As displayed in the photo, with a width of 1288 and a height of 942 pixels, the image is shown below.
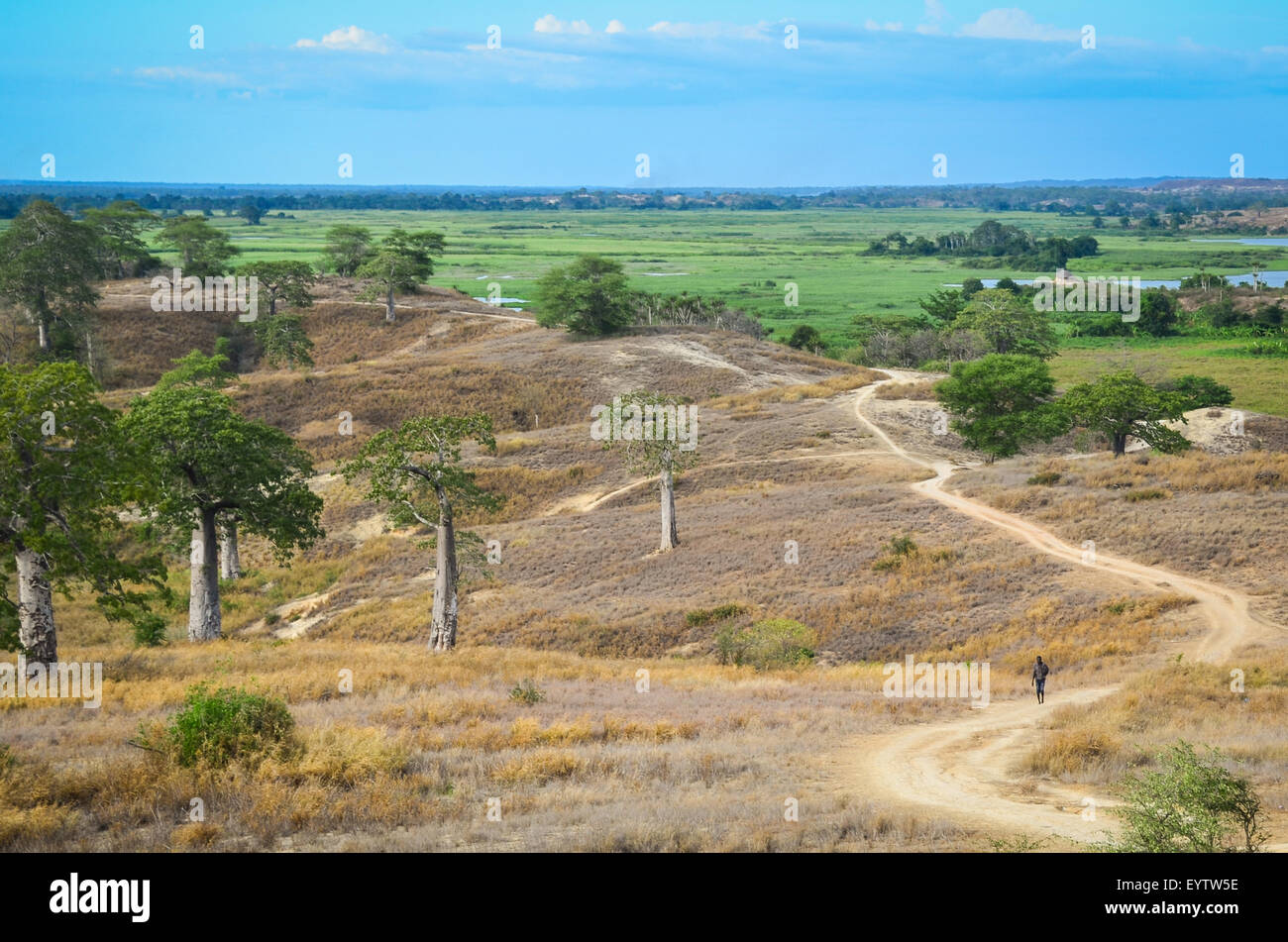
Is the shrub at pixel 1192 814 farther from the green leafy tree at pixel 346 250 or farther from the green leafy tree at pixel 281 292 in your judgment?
the green leafy tree at pixel 346 250

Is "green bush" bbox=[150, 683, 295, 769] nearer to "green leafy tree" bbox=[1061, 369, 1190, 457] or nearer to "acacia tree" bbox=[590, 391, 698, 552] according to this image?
"acacia tree" bbox=[590, 391, 698, 552]

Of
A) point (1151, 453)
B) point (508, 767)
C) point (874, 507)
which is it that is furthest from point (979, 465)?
point (508, 767)

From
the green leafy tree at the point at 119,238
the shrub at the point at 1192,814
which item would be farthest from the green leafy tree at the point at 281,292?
the shrub at the point at 1192,814

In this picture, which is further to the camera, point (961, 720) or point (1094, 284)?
point (1094, 284)

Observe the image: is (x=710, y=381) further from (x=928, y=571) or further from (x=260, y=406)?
(x=928, y=571)
